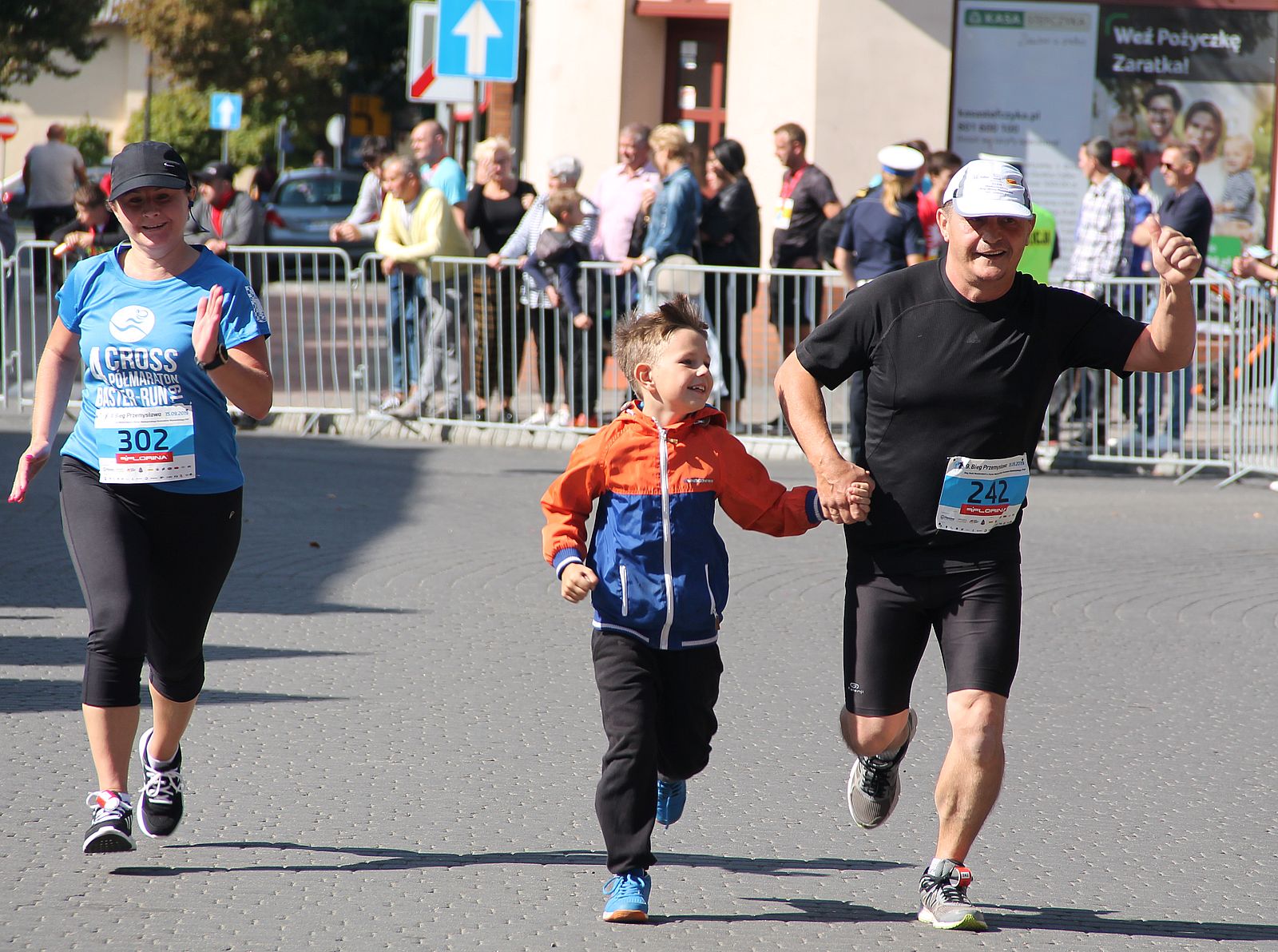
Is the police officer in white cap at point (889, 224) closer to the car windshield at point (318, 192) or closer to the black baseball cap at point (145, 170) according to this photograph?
the black baseball cap at point (145, 170)

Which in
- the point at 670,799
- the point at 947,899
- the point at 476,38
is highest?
the point at 476,38

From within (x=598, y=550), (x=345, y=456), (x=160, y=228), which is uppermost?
(x=160, y=228)

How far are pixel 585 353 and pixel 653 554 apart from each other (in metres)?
9.02

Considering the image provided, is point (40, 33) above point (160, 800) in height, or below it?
above

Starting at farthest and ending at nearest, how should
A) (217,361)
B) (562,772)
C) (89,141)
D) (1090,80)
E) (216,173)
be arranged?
(89,141)
(1090,80)
(216,173)
(562,772)
(217,361)

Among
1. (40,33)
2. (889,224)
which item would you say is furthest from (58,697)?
(40,33)

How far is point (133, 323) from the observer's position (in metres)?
4.70

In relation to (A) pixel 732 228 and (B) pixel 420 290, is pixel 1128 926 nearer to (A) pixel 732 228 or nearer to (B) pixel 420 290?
(A) pixel 732 228

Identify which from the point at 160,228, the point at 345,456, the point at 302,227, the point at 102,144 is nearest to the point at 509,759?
the point at 160,228

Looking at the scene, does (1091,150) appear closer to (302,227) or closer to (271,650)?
(271,650)

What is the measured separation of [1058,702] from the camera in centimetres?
674

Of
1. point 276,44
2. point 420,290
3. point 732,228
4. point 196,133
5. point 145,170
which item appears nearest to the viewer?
point 145,170

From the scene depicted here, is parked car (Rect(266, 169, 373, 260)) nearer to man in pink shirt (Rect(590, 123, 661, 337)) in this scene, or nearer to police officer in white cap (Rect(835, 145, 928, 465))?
man in pink shirt (Rect(590, 123, 661, 337))

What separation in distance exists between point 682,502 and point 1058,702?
2.83m
